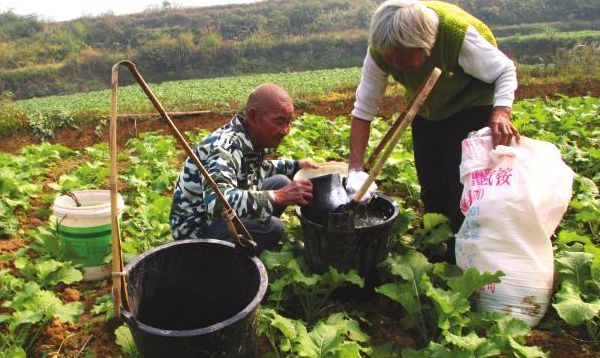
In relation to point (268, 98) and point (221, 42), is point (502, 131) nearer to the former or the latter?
point (268, 98)

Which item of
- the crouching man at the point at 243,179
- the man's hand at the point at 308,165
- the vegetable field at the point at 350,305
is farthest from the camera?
the man's hand at the point at 308,165

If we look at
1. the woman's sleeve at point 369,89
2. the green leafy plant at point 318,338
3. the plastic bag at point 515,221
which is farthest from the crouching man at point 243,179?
the plastic bag at point 515,221

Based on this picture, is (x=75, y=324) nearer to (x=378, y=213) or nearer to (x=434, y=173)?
(x=378, y=213)

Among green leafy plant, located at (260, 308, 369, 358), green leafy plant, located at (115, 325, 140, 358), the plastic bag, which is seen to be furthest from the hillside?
green leafy plant, located at (115, 325, 140, 358)

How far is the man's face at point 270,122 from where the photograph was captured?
268cm

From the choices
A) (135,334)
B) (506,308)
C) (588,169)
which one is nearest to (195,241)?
(135,334)

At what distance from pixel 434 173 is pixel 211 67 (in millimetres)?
38477

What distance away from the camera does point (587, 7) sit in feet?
129

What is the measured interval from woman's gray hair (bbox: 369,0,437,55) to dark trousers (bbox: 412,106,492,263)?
778 mm

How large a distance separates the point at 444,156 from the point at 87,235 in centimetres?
254

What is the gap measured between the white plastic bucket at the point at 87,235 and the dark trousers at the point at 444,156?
2168 mm

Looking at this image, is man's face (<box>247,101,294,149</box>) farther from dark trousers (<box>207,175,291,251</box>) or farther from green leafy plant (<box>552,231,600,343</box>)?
green leafy plant (<box>552,231,600,343</box>)

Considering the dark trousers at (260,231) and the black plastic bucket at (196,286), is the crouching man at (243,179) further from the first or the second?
the black plastic bucket at (196,286)

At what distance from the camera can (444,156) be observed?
11.3 ft
